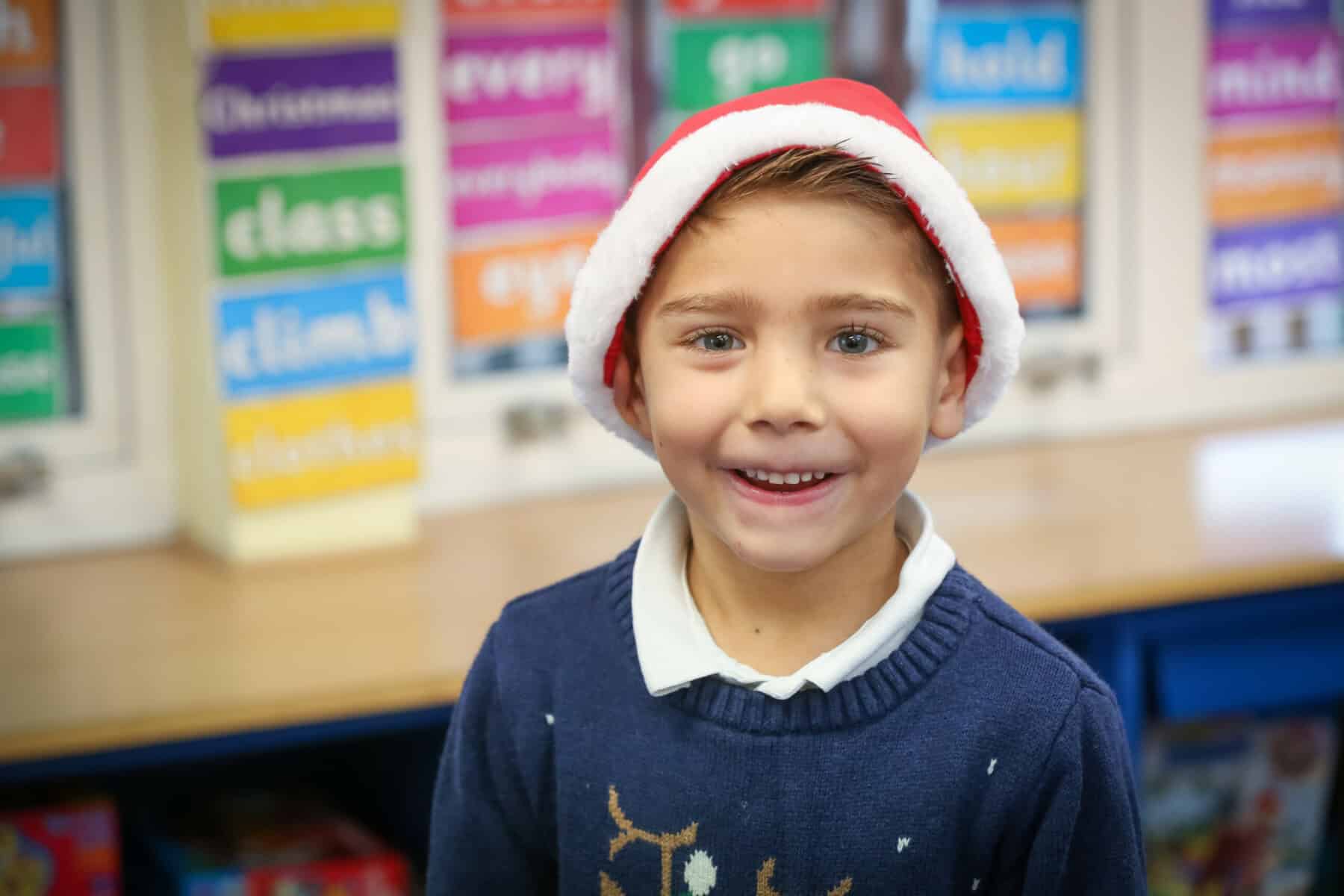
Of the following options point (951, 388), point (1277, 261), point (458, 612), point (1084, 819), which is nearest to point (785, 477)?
point (951, 388)

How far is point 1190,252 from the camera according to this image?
265cm

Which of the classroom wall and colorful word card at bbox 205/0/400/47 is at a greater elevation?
colorful word card at bbox 205/0/400/47

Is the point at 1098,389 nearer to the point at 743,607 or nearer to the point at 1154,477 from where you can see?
the point at 1154,477

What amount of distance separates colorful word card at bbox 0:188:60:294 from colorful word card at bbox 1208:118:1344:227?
1.73 meters

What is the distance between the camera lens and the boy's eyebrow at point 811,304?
0.79m

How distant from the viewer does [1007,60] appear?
98.4 inches

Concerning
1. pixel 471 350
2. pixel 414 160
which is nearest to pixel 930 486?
pixel 471 350

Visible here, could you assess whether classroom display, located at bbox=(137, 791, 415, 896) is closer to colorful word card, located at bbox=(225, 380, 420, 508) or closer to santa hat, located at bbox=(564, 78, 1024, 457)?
colorful word card, located at bbox=(225, 380, 420, 508)

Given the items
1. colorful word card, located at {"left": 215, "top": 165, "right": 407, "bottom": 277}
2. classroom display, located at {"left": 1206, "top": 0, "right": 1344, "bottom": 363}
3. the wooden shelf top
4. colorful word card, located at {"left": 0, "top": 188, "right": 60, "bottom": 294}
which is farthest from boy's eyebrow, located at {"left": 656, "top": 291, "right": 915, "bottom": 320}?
classroom display, located at {"left": 1206, "top": 0, "right": 1344, "bottom": 363}

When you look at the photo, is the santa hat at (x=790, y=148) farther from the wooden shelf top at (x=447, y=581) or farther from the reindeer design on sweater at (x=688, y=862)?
the wooden shelf top at (x=447, y=581)

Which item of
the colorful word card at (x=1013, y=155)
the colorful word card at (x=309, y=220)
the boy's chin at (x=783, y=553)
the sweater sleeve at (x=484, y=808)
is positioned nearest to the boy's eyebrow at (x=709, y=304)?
the boy's chin at (x=783, y=553)

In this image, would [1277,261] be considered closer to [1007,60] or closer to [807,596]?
[1007,60]

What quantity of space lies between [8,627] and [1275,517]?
1491mm

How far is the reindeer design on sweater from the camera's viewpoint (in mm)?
840
